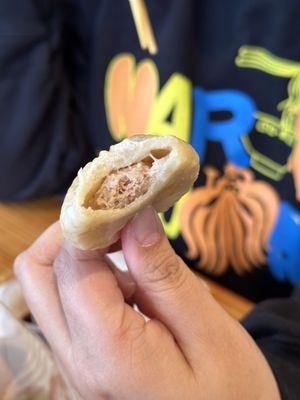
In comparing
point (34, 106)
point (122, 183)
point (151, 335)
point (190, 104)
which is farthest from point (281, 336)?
point (34, 106)

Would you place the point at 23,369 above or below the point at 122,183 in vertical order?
below

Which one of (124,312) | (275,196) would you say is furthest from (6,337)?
(275,196)

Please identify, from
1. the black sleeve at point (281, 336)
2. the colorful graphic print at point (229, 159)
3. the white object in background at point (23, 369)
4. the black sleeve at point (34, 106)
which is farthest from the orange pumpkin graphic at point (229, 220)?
the white object in background at point (23, 369)

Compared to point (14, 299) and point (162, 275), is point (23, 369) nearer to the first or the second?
point (14, 299)

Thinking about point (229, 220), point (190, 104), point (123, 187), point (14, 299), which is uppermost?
point (123, 187)

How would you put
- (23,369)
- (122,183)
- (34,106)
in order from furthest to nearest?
1. (34,106)
2. (23,369)
3. (122,183)

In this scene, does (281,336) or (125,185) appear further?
(281,336)

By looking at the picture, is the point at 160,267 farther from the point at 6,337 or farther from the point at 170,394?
the point at 6,337
